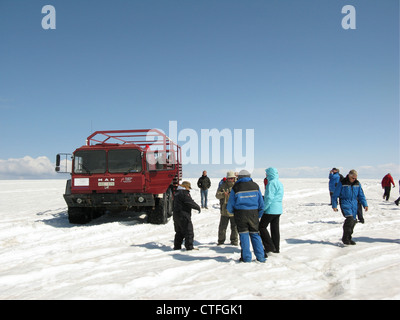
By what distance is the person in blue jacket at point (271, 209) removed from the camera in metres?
5.07

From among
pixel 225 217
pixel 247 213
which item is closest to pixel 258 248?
pixel 247 213

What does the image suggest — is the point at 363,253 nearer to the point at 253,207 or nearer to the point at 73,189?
the point at 253,207

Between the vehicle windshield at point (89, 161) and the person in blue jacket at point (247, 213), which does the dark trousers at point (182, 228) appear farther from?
the vehicle windshield at point (89, 161)

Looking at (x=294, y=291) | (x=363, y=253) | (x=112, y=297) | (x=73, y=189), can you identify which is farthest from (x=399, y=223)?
(x=73, y=189)

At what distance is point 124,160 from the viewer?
9.02 m

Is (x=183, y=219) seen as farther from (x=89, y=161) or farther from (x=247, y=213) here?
(x=89, y=161)

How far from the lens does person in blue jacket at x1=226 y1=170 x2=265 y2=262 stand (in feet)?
14.8

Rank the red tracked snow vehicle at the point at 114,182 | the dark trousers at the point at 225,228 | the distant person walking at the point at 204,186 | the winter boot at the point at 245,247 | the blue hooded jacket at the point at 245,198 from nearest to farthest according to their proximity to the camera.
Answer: the winter boot at the point at 245,247, the blue hooded jacket at the point at 245,198, the dark trousers at the point at 225,228, the red tracked snow vehicle at the point at 114,182, the distant person walking at the point at 204,186

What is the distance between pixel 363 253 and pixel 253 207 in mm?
2165

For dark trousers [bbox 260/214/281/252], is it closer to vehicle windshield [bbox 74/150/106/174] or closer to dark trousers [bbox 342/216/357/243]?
dark trousers [bbox 342/216/357/243]

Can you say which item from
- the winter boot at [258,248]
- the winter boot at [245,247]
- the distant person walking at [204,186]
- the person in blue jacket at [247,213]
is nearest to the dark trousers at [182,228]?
the person in blue jacket at [247,213]

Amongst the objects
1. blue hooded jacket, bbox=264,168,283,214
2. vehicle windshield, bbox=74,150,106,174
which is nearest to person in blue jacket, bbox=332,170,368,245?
blue hooded jacket, bbox=264,168,283,214

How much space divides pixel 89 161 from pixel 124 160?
1.10m

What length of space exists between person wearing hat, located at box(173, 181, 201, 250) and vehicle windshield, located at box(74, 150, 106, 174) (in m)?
4.11
